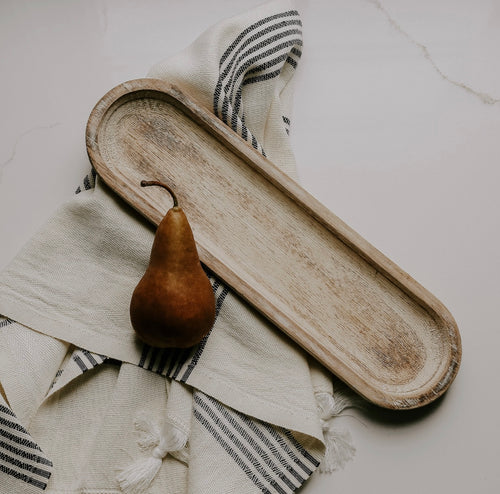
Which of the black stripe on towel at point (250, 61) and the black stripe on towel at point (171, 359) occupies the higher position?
the black stripe on towel at point (250, 61)

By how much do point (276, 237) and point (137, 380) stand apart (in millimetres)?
290

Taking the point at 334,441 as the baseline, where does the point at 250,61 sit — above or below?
above

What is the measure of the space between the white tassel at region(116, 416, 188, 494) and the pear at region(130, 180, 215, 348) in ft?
0.45

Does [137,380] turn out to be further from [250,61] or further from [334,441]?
[250,61]

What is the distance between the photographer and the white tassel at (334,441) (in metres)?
0.81

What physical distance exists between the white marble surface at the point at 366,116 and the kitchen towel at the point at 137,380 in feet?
0.32

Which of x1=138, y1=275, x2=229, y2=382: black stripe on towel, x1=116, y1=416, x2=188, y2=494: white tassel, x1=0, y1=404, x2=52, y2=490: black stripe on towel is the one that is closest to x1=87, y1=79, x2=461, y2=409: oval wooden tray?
x1=138, y1=275, x2=229, y2=382: black stripe on towel

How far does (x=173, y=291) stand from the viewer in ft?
2.38

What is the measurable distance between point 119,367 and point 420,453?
46 cm

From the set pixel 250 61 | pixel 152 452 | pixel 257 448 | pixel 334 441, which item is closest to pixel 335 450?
pixel 334 441

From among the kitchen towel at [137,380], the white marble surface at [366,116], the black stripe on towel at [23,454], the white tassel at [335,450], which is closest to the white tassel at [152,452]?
the kitchen towel at [137,380]

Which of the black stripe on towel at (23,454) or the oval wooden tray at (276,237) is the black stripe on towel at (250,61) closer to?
the oval wooden tray at (276,237)

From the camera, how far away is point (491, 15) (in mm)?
918

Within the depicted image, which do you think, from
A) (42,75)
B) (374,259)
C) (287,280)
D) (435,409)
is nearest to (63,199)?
(42,75)
